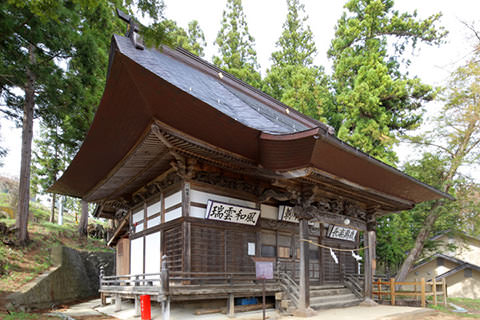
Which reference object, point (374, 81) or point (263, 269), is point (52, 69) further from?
point (374, 81)

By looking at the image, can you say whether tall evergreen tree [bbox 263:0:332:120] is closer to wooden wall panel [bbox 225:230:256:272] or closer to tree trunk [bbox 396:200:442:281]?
tree trunk [bbox 396:200:442:281]

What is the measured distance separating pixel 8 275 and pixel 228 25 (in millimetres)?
24082

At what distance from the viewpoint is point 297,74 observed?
24141 mm

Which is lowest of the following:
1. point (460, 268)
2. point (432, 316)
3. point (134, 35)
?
point (460, 268)

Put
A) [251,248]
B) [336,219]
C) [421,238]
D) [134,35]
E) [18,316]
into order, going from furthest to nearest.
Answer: [421,238] < [336,219] < [251,248] < [134,35] < [18,316]

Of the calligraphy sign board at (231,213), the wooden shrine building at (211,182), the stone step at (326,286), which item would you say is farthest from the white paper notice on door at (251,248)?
the stone step at (326,286)

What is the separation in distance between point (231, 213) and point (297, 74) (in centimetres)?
1655

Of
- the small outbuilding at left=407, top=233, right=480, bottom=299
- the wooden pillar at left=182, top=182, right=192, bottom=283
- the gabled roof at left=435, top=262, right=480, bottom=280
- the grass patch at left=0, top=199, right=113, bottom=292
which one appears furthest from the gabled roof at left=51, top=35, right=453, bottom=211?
the small outbuilding at left=407, top=233, right=480, bottom=299

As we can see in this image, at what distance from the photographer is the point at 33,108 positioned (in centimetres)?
1502

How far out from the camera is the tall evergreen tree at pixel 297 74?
77.3 ft

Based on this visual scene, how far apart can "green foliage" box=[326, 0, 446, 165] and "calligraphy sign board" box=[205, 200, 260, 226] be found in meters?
11.8

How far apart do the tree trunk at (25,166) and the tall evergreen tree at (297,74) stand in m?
14.5

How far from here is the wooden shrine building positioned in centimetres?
745

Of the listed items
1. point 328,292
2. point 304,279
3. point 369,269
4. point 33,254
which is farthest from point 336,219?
point 33,254
